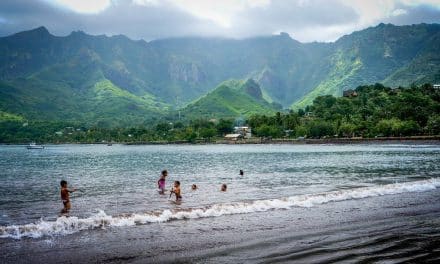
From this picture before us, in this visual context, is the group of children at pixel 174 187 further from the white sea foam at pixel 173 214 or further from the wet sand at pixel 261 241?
the wet sand at pixel 261 241

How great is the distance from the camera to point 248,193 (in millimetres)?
38156

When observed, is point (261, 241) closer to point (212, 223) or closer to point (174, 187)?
point (212, 223)

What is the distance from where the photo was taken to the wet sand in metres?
15.3

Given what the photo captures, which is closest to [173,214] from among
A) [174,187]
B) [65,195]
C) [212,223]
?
[212,223]

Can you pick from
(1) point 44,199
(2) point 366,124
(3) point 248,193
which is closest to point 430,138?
(2) point 366,124

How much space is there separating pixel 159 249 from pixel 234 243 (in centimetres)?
314

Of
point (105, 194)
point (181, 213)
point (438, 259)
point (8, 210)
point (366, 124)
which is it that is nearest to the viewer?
point (438, 259)

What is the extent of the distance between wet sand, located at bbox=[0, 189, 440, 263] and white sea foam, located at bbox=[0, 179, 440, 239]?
97 centimetres

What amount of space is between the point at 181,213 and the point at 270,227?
6.48 m

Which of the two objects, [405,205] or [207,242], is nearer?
[207,242]

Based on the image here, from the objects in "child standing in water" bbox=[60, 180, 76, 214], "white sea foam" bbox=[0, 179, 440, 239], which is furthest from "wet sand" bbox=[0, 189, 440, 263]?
"child standing in water" bbox=[60, 180, 76, 214]

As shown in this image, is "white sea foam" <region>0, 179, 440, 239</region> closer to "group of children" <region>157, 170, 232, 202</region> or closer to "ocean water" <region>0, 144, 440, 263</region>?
"ocean water" <region>0, 144, 440, 263</region>

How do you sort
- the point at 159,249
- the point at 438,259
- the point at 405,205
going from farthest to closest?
the point at 405,205
the point at 159,249
the point at 438,259

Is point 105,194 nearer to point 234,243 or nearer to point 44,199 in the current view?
point 44,199
